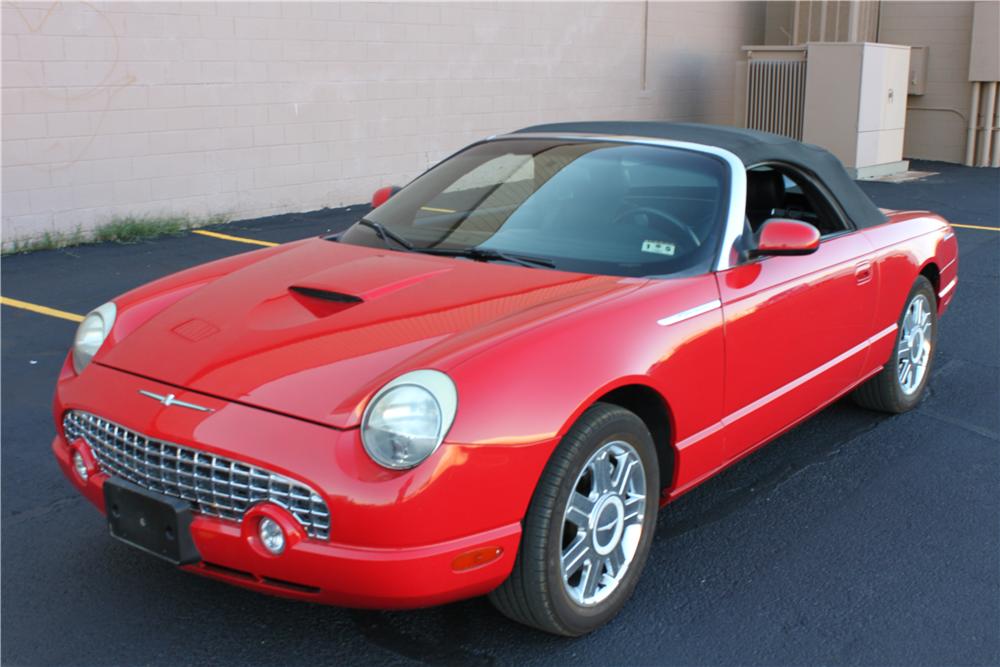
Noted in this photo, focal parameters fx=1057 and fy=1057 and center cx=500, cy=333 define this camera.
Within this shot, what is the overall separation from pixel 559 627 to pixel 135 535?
1212 mm

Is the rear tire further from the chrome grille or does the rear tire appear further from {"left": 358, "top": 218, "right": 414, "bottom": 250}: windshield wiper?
the chrome grille

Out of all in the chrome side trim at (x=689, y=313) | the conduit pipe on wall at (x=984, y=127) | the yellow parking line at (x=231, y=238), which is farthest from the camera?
the conduit pipe on wall at (x=984, y=127)

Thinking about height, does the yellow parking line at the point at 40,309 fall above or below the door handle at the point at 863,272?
below

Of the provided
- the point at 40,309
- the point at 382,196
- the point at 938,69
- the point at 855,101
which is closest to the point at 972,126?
the point at 938,69

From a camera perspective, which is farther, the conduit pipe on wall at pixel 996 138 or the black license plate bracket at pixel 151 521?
the conduit pipe on wall at pixel 996 138

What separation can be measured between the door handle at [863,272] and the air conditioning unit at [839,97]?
1096 cm

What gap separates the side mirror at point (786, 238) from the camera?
3730 millimetres

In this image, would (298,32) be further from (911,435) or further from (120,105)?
(911,435)

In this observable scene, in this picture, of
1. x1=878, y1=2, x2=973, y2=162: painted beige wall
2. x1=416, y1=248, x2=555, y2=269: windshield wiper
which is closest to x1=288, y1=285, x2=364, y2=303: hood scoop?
x1=416, y1=248, x2=555, y2=269: windshield wiper

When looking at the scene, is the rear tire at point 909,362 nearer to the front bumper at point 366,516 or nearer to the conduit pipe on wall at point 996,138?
Answer: the front bumper at point 366,516

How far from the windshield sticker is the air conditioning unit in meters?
11.9

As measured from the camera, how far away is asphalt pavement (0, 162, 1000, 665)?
121 inches

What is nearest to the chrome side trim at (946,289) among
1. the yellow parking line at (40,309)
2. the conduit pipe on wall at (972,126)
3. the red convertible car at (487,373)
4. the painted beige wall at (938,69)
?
the red convertible car at (487,373)

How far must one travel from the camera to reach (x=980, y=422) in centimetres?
509
